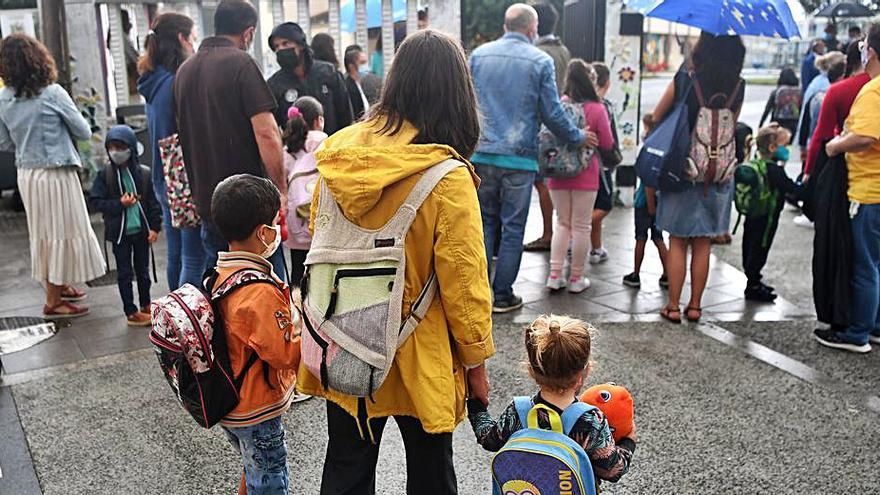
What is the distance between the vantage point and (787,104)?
12.1 metres

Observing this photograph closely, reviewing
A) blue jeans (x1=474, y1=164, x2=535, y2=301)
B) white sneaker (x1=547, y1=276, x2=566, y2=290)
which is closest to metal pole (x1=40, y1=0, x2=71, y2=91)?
blue jeans (x1=474, y1=164, x2=535, y2=301)

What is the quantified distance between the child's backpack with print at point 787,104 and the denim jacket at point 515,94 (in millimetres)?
7994

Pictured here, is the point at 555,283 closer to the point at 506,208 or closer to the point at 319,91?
the point at 506,208

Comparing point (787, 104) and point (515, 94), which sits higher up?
point (515, 94)

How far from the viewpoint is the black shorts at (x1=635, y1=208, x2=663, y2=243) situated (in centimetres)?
603

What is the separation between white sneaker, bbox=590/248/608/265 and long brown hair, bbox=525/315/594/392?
4780mm

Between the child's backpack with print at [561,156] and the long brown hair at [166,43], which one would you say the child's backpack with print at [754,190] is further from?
the long brown hair at [166,43]

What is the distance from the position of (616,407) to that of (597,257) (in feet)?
15.7

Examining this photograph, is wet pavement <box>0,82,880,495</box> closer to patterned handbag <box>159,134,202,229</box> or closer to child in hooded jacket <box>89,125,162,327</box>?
child in hooded jacket <box>89,125,162,327</box>

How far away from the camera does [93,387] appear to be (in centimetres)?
450

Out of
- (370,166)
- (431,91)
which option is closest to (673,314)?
(431,91)

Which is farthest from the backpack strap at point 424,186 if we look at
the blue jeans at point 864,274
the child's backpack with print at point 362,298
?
the blue jeans at point 864,274

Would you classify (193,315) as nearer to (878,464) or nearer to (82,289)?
(878,464)

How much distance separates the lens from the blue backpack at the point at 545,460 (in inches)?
88.6
